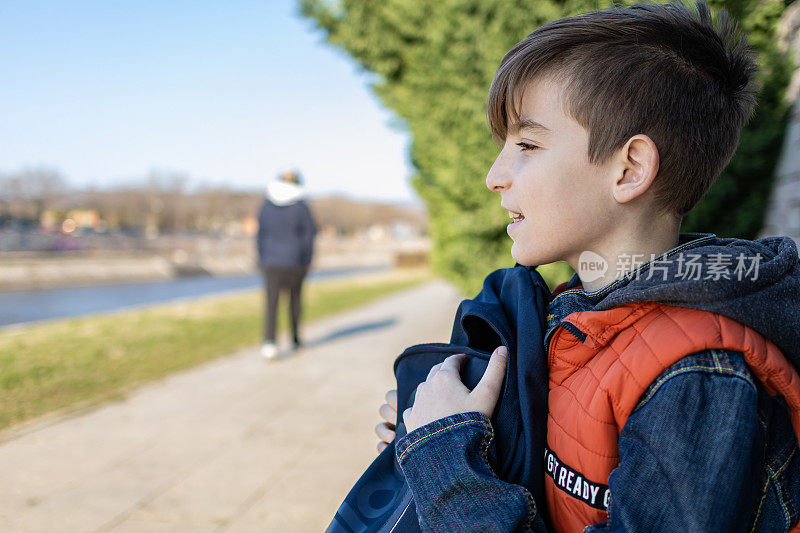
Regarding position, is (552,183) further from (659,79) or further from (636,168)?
(659,79)

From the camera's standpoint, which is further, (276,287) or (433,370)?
(276,287)

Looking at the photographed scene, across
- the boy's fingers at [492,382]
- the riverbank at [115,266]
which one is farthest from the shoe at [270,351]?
the riverbank at [115,266]

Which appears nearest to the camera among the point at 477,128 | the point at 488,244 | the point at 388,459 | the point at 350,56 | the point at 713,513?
the point at 713,513


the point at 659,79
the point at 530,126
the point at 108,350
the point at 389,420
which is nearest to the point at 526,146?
the point at 530,126

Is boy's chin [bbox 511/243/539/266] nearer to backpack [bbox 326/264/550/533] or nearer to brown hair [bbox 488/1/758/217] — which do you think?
backpack [bbox 326/264/550/533]

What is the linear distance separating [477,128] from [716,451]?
3.94 metres

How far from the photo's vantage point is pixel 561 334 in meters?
0.99

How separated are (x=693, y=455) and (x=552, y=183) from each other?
501 millimetres

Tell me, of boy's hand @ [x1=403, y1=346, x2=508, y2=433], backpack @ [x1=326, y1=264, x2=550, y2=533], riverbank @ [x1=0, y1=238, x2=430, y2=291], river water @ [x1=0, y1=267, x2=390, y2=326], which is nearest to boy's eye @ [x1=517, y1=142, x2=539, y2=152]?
backpack @ [x1=326, y1=264, x2=550, y2=533]

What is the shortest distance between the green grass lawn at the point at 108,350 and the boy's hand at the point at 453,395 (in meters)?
4.56

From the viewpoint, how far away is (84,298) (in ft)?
51.7

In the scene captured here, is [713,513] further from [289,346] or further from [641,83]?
[289,346]

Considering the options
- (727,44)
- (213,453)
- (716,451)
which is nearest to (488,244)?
(213,453)

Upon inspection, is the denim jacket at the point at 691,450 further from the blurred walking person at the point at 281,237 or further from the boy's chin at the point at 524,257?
the blurred walking person at the point at 281,237
